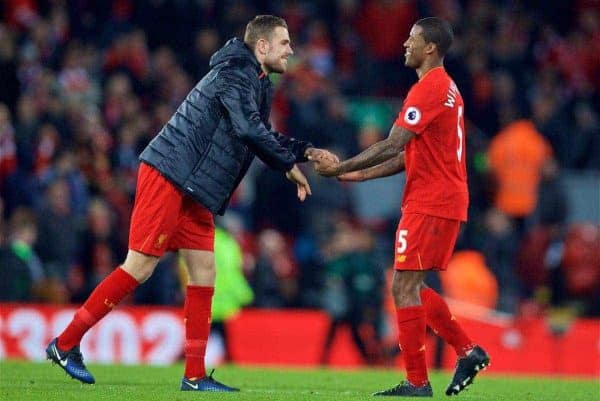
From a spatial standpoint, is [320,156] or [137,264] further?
[320,156]

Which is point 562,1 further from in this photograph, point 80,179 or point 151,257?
point 151,257

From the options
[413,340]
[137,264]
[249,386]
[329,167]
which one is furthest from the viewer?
[249,386]

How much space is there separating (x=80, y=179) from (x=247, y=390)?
726 centimetres

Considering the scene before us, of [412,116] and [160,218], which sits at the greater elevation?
[412,116]

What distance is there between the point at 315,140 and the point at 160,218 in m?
9.17

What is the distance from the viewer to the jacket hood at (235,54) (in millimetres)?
9547

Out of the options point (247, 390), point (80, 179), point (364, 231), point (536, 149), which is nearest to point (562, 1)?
point (536, 149)

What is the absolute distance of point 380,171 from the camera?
9.99 metres

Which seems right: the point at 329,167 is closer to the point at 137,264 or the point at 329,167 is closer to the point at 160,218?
the point at 160,218

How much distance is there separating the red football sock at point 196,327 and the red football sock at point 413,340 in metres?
1.26

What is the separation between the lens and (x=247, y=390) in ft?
33.0

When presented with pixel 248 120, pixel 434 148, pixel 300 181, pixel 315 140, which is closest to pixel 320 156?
pixel 300 181

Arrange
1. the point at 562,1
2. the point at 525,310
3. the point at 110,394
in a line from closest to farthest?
the point at 110,394
the point at 525,310
the point at 562,1

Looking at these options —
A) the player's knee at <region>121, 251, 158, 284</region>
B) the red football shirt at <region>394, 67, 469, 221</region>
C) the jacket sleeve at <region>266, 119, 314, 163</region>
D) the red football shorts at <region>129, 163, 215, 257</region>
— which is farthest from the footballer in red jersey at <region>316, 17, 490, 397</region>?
the player's knee at <region>121, 251, 158, 284</region>
